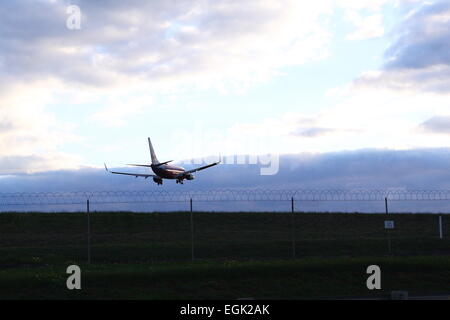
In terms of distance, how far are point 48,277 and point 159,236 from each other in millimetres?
23142

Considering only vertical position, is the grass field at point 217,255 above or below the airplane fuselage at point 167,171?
below

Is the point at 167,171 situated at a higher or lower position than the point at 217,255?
higher

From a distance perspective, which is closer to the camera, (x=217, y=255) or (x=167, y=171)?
(x=217, y=255)

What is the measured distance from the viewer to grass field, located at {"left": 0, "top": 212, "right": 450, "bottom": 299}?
2139 centimetres

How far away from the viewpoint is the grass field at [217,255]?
21.4m

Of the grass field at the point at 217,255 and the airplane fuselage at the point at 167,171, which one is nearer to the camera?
the grass field at the point at 217,255

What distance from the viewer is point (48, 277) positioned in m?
22.3

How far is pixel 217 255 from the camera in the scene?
3272cm

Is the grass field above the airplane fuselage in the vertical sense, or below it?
below

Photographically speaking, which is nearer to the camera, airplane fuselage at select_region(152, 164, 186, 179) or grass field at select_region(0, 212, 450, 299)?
grass field at select_region(0, 212, 450, 299)
